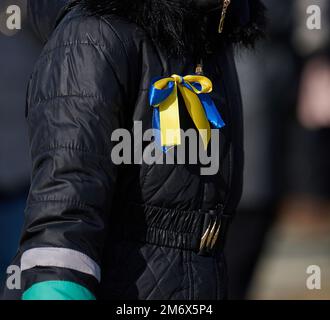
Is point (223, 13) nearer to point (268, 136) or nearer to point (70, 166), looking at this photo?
point (70, 166)

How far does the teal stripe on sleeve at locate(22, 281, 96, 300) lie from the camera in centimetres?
199

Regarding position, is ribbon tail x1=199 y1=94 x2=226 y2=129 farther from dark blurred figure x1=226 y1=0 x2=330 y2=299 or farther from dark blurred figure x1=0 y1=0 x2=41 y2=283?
dark blurred figure x1=0 y1=0 x2=41 y2=283

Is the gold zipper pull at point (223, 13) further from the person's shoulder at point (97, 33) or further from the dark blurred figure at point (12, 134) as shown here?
the dark blurred figure at point (12, 134)

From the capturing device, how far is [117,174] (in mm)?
2234

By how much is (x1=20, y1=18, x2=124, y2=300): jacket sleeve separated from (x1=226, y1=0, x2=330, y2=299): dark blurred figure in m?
1.85

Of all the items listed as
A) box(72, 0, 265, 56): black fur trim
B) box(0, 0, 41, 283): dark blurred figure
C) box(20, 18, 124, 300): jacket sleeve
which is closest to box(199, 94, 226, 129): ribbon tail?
box(72, 0, 265, 56): black fur trim

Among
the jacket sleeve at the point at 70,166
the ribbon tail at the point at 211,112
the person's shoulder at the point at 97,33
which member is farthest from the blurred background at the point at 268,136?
the jacket sleeve at the point at 70,166

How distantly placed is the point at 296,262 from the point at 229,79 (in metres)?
4.56

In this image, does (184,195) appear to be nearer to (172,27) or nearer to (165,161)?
(165,161)

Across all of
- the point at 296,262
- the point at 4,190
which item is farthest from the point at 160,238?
the point at 296,262

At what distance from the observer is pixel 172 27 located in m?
2.31

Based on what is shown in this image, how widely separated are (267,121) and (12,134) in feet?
3.75

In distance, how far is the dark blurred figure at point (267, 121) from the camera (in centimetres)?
443

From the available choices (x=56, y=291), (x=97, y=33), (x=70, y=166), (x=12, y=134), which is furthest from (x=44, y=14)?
(x=12, y=134)
